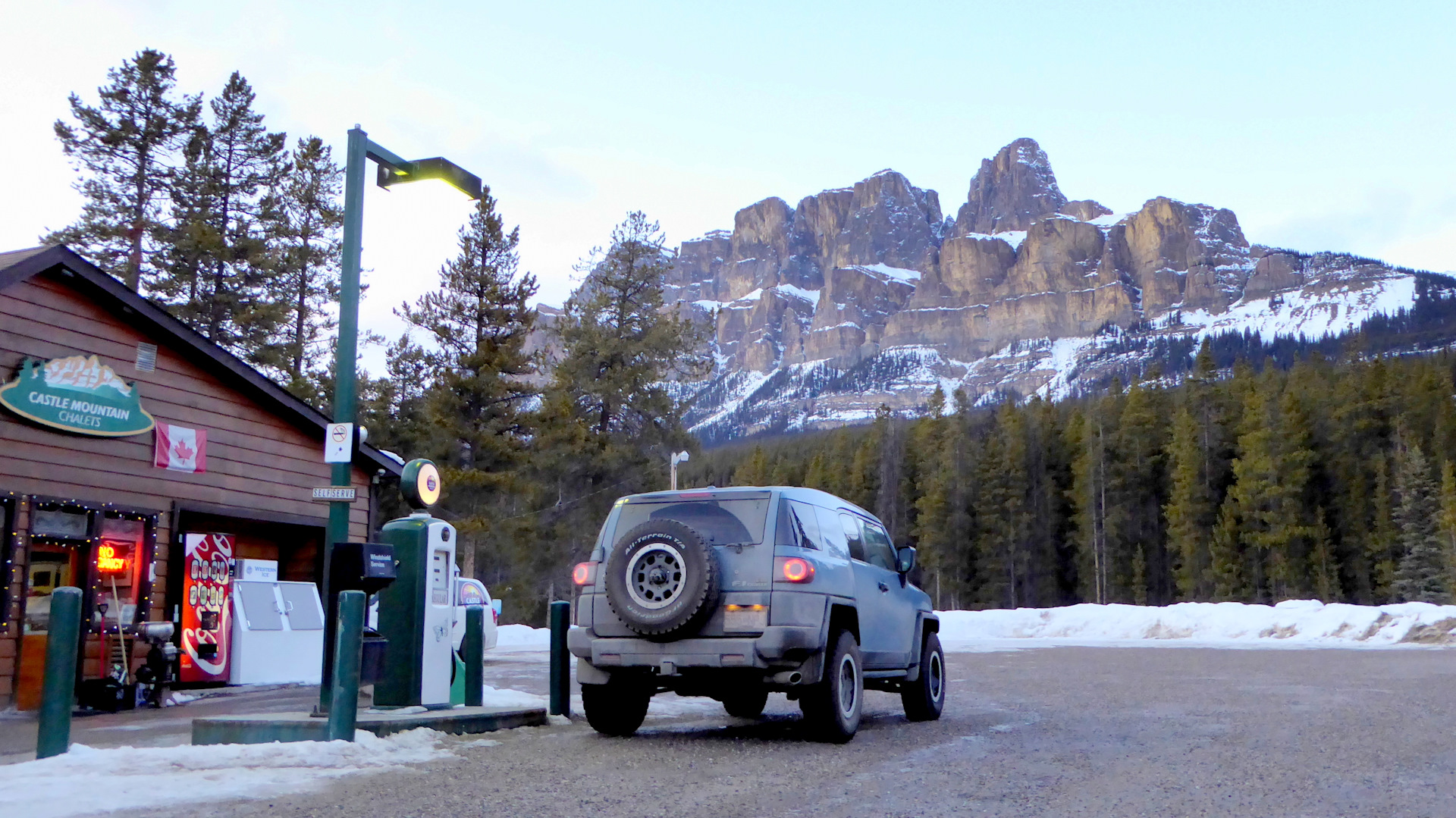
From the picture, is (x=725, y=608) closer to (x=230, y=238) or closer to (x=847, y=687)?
(x=847, y=687)

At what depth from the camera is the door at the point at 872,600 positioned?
914 centimetres

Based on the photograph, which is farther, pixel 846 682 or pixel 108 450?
pixel 108 450

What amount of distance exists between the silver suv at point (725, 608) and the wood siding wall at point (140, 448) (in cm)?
697

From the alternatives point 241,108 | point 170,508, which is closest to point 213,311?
point 241,108

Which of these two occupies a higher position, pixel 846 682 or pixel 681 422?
pixel 681 422

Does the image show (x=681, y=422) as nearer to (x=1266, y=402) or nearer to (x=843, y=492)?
(x=1266, y=402)

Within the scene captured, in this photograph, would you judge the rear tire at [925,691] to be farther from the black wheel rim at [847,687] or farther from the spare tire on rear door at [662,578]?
the spare tire on rear door at [662,578]

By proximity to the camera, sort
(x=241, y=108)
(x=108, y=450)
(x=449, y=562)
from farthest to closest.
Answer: (x=241, y=108), (x=108, y=450), (x=449, y=562)

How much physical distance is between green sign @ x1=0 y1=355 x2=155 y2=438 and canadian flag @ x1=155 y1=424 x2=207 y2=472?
322 mm

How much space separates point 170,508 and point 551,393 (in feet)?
79.6

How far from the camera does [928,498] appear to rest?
77.6m

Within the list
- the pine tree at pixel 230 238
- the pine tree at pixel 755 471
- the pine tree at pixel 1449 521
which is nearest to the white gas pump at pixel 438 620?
the pine tree at pixel 230 238

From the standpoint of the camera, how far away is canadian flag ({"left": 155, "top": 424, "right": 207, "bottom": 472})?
13898mm

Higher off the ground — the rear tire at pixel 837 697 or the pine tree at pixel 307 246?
the pine tree at pixel 307 246
